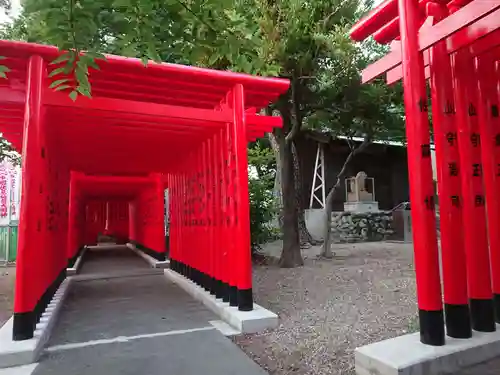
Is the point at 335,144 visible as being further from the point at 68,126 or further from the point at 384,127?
the point at 68,126

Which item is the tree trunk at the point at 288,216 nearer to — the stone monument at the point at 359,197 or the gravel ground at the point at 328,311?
the gravel ground at the point at 328,311

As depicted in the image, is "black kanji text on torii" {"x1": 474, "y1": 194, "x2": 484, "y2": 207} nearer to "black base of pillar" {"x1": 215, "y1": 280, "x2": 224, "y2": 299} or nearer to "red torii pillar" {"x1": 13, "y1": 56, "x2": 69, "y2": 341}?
"black base of pillar" {"x1": 215, "y1": 280, "x2": 224, "y2": 299}

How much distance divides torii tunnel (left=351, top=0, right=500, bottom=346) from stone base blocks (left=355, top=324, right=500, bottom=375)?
4.2 inches

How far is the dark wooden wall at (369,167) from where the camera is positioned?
17.0 metres

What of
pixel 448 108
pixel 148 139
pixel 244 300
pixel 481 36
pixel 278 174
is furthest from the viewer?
pixel 278 174

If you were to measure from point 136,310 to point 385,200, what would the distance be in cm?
1462

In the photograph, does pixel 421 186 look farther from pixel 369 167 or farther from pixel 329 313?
pixel 369 167

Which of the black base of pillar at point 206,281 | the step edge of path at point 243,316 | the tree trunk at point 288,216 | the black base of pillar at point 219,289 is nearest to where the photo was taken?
the step edge of path at point 243,316

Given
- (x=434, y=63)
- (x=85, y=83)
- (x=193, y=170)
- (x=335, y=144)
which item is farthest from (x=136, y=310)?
(x=335, y=144)

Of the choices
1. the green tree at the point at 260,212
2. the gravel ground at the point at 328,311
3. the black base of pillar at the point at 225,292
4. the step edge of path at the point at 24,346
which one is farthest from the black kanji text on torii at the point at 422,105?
the green tree at the point at 260,212

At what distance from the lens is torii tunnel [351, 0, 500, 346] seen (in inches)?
120

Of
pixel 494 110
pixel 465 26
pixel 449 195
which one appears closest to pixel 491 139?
pixel 494 110

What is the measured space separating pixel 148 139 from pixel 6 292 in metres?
3.95

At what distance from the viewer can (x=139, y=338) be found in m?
4.37
